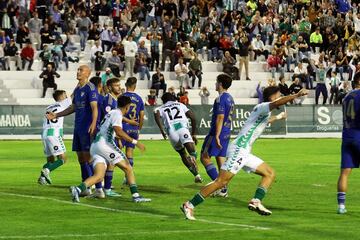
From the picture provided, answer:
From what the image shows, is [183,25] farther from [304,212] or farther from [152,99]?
[304,212]

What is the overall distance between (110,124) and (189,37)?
4086cm

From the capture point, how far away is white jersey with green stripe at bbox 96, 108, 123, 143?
20.5 metres

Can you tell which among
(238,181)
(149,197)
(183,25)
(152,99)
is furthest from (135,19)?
(149,197)

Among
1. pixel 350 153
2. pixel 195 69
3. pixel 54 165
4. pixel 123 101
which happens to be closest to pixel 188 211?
pixel 350 153

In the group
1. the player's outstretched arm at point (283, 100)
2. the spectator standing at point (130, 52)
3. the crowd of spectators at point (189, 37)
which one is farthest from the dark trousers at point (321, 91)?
the player's outstretched arm at point (283, 100)

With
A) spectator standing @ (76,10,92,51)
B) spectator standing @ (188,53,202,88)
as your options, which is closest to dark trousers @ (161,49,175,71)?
spectator standing @ (188,53,202,88)

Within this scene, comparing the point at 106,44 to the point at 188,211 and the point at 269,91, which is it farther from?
the point at 188,211

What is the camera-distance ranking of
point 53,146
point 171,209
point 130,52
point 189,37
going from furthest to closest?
1. point 189,37
2. point 130,52
3. point 53,146
4. point 171,209

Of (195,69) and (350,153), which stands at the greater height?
(350,153)

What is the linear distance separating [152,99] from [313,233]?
37.5 m

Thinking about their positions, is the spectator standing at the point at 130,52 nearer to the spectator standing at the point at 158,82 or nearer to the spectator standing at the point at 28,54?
the spectator standing at the point at 158,82

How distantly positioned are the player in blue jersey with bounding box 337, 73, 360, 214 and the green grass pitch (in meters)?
0.80

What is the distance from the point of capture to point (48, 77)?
176ft

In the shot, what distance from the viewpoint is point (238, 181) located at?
2678 cm
